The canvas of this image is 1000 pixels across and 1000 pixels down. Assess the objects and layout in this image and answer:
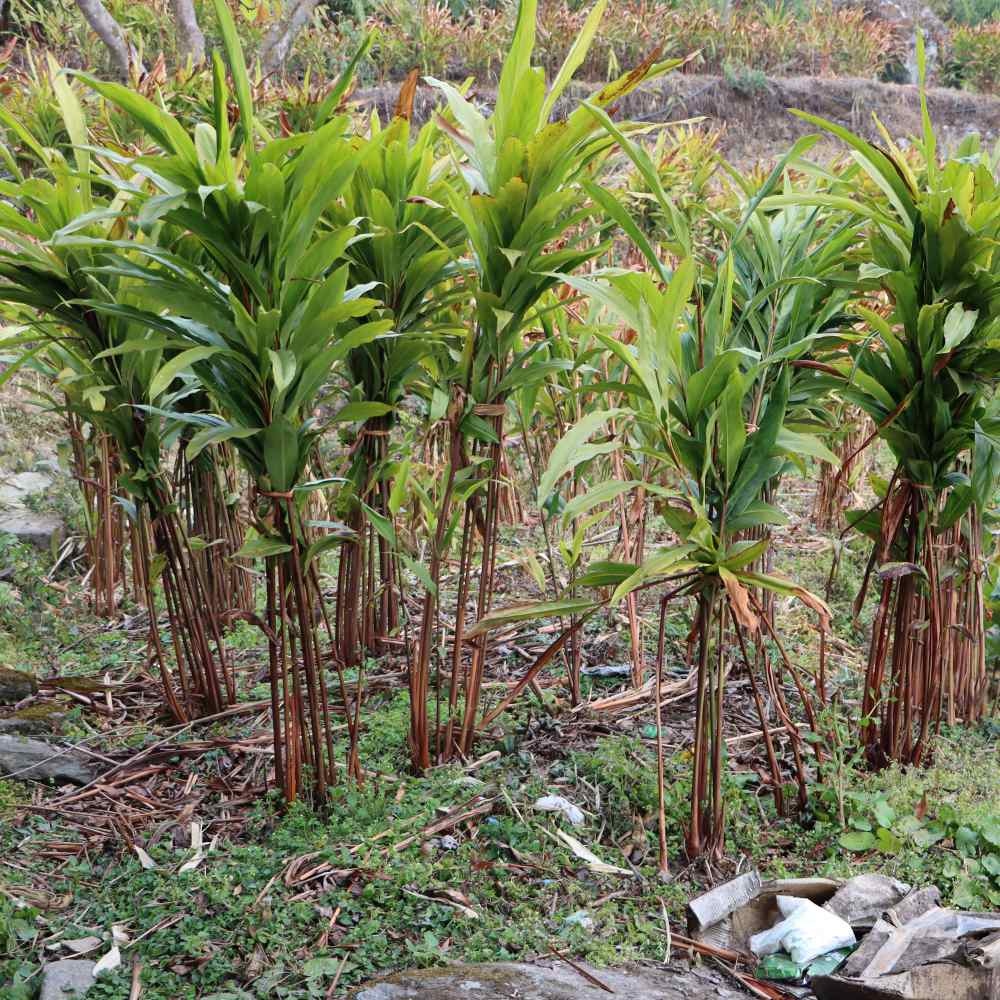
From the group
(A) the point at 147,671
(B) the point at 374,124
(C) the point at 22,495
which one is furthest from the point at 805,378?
(C) the point at 22,495

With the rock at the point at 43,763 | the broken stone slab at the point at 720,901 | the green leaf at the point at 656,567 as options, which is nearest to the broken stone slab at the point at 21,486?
the rock at the point at 43,763

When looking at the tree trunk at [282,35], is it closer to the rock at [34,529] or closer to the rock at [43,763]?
the rock at [34,529]

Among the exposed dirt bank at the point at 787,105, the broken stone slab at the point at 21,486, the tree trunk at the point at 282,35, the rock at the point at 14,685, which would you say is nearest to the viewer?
the rock at the point at 14,685

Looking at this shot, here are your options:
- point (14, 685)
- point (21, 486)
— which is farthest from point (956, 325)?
point (21, 486)

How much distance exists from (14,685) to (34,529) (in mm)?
1372

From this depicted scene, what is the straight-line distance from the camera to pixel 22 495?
13.9ft

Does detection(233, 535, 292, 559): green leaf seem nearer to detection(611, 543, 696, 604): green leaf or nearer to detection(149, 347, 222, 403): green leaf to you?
detection(149, 347, 222, 403): green leaf

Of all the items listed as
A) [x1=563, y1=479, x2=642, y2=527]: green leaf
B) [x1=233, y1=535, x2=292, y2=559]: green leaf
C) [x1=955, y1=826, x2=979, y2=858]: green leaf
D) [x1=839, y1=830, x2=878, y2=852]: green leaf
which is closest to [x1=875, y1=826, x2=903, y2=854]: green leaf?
[x1=839, y1=830, x2=878, y2=852]: green leaf

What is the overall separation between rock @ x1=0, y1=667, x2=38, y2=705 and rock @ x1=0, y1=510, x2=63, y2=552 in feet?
4.11

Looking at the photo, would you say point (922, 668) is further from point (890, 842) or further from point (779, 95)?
point (779, 95)

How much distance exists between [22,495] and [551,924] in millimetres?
3316

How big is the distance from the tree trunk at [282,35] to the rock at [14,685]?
501 cm

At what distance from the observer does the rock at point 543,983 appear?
161 cm

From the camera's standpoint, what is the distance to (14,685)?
271 cm
